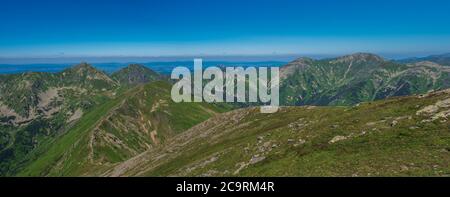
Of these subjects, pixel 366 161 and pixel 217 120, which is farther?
pixel 217 120

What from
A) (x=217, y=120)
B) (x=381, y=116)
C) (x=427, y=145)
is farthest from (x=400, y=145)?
(x=217, y=120)

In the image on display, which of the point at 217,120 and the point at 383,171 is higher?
the point at 383,171

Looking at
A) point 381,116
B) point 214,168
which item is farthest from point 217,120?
point 381,116

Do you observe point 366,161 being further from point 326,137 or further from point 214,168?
point 214,168

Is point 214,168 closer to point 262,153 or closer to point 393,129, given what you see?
point 262,153
